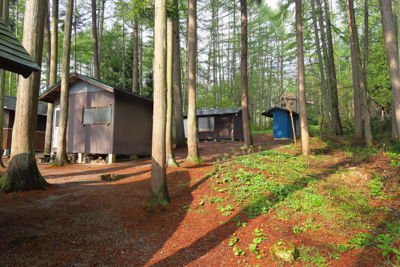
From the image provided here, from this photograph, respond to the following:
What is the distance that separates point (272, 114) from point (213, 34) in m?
15.4

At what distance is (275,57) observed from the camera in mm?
35469

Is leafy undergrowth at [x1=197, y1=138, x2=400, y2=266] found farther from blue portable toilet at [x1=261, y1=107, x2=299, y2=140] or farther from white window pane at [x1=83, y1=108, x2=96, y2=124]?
blue portable toilet at [x1=261, y1=107, x2=299, y2=140]

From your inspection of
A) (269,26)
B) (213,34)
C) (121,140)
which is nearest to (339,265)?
(121,140)

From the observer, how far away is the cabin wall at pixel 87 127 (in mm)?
11273

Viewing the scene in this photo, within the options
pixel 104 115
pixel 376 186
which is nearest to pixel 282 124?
pixel 376 186

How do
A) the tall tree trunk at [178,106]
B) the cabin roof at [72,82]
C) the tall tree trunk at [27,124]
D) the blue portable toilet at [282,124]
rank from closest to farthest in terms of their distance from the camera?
the tall tree trunk at [27,124] → the cabin roof at [72,82] → the tall tree trunk at [178,106] → the blue portable toilet at [282,124]

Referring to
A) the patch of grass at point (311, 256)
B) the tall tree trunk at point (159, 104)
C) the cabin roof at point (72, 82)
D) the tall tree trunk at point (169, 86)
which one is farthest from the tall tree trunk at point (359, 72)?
the cabin roof at point (72, 82)

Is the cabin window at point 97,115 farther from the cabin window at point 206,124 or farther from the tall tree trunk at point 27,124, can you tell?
the cabin window at point 206,124

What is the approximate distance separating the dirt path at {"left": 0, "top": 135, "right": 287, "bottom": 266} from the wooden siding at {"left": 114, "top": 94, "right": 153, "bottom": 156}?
5281 millimetres

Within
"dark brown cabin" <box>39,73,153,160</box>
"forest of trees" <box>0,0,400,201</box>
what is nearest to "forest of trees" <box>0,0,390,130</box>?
"forest of trees" <box>0,0,400,201</box>

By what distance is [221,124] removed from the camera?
22.1 m

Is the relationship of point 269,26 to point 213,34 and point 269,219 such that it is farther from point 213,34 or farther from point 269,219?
point 269,219

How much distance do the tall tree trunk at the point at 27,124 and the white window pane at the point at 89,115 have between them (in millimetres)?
5623

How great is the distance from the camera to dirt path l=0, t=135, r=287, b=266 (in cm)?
330
